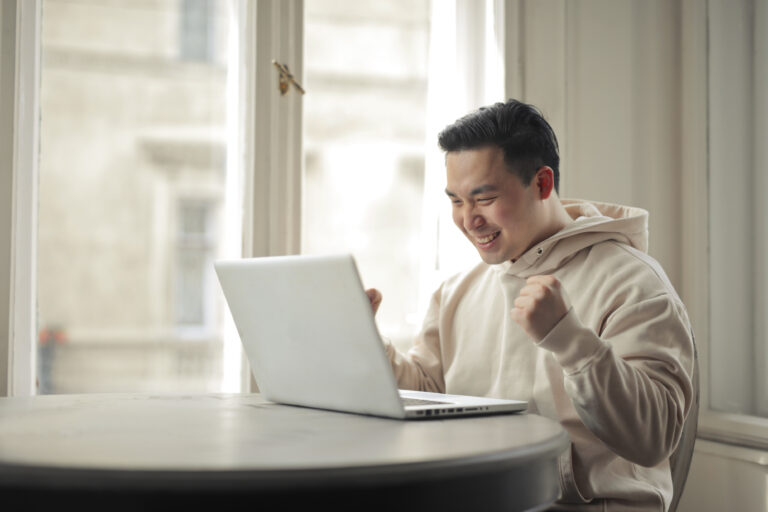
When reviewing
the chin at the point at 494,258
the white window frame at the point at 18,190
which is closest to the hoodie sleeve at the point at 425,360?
the chin at the point at 494,258

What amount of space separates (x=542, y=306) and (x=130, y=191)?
1518 cm

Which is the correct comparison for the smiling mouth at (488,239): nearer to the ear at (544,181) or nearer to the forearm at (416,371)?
the ear at (544,181)

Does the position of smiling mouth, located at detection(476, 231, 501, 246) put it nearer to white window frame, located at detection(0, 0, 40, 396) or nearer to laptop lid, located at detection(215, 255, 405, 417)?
laptop lid, located at detection(215, 255, 405, 417)

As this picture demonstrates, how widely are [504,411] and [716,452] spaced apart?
51.2 inches

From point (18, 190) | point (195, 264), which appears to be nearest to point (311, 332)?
point (18, 190)

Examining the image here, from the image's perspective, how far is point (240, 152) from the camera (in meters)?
2.01

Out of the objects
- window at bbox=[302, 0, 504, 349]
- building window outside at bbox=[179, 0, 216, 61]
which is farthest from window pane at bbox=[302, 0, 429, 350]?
building window outside at bbox=[179, 0, 216, 61]

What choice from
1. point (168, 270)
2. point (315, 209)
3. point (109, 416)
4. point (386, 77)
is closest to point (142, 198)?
point (168, 270)

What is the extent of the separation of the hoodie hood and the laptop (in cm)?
35

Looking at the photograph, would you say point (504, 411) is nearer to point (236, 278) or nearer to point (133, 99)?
point (236, 278)

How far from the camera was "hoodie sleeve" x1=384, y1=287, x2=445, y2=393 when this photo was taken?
158cm

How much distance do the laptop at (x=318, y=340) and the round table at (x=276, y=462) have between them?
4cm

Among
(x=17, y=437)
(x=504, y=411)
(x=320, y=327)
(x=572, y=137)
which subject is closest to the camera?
(x=17, y=437)

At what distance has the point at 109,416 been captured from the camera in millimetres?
1042
